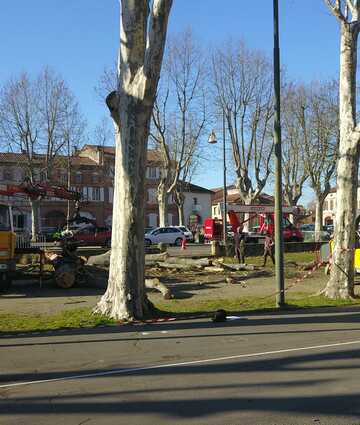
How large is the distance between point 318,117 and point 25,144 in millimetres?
24568

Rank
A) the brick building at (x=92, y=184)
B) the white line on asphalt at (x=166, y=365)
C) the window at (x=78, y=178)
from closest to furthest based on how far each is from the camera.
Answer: the white line on asphalt at (x=166, y=365)
the brick building at (x=92, y=184)
the window at (x=78, y=178)

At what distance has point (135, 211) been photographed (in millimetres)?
11047

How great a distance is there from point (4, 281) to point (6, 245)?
4.09 feet

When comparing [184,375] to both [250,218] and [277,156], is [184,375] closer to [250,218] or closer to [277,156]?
[277,156]

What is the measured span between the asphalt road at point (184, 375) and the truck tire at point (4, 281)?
6.27 meters

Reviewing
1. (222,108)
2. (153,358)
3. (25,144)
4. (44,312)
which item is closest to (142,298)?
(44,312)

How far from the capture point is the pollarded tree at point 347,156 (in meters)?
14.2

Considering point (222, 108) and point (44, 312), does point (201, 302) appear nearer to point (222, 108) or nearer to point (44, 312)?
point (44, 312)

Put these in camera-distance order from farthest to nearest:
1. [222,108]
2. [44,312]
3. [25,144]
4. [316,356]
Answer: [25,144] < [222,108] < [44,312] < [316,356]

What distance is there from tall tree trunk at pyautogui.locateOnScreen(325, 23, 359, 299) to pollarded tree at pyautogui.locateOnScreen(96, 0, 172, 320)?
5.67 metres

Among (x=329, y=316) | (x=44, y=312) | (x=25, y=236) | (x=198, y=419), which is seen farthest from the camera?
(x=25, y=236)

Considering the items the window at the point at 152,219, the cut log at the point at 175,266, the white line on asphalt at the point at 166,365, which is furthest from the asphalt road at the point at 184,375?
the window at the point at 152,219

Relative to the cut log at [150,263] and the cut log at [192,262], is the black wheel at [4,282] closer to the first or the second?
the cut log at [150,263]

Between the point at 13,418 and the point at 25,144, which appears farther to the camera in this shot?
the point at 25,144
